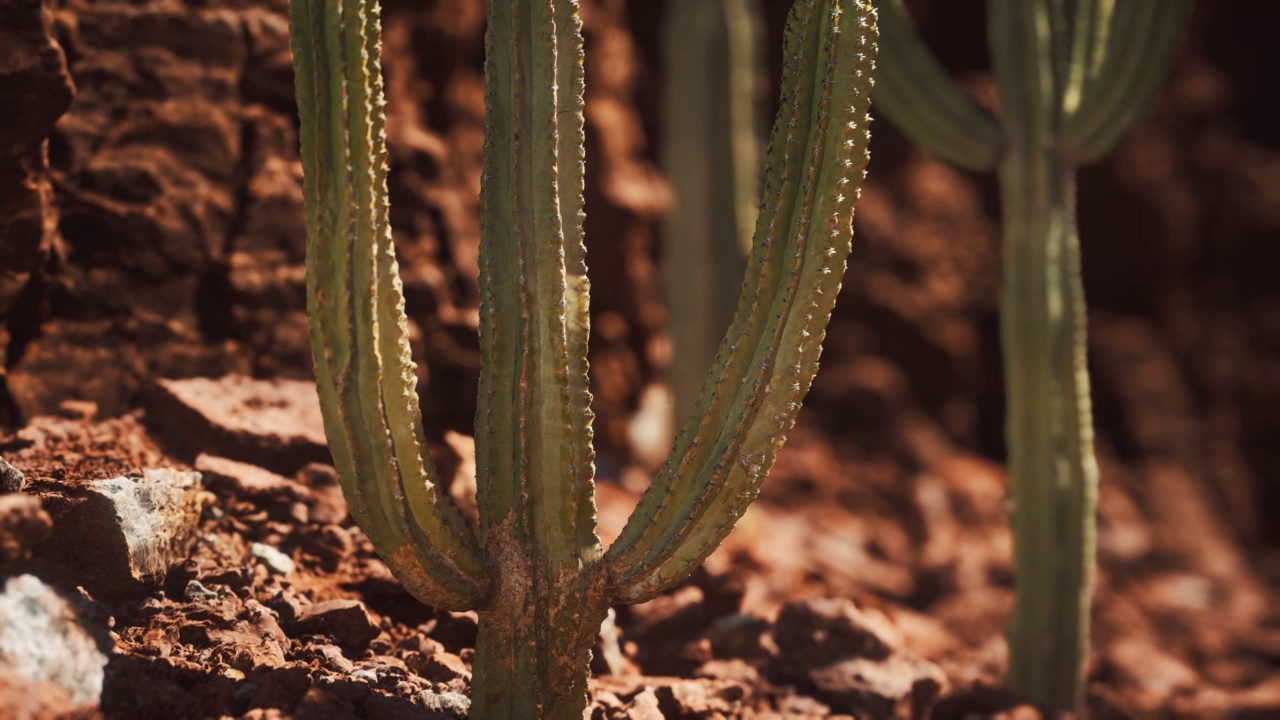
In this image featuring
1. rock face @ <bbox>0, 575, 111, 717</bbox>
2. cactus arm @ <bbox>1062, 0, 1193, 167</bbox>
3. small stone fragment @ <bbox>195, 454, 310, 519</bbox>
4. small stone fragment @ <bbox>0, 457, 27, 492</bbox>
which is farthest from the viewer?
cactus arm @ <bbox>1062, 0, 1193, 167</bbox>

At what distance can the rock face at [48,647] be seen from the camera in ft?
6.35

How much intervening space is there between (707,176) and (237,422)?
9.24ft

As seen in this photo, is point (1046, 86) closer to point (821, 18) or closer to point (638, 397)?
point (821, 18)

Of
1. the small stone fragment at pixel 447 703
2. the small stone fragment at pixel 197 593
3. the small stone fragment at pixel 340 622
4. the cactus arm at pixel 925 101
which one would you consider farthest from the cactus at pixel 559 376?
the cactus arm at pixel 925 101

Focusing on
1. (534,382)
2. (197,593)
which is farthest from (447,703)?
(534,382)

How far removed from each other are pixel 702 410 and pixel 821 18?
0.87 metres

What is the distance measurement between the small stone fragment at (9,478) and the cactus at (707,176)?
3173mm

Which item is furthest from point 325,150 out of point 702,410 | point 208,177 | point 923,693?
point 923,693

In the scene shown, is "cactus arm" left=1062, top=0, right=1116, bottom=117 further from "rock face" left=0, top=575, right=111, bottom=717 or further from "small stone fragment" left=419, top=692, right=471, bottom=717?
"rock face" left=0, top=575, right=111, bottom=717

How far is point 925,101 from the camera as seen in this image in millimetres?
3771

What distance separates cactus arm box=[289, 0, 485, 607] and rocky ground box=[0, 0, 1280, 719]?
0.41 meters

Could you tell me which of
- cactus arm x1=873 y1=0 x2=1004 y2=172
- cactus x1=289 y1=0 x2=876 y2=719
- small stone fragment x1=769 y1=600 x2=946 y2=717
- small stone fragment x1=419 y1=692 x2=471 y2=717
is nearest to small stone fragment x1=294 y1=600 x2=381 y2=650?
small stone fragment x1=419 y1=692 x2=471 y2=717

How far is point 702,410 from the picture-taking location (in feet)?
8.15

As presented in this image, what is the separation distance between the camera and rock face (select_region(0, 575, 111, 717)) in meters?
1.94
